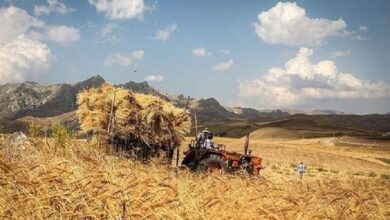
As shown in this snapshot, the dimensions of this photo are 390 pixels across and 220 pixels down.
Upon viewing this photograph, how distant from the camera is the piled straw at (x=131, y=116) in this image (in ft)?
56.5

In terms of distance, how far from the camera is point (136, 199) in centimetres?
402

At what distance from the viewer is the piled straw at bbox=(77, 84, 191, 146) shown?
17219 mm

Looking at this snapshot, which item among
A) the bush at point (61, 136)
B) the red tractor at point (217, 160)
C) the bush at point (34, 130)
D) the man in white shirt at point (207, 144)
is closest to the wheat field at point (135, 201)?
the bush at point (61, 136)

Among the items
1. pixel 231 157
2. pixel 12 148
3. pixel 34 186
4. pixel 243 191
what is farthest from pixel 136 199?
pixel 231 157

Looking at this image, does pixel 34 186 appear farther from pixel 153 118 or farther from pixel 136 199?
pixel 153 118

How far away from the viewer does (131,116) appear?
1742cm

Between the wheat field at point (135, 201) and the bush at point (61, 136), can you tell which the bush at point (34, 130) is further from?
the wheat field at point (135, 201)

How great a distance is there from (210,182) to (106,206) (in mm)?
2379

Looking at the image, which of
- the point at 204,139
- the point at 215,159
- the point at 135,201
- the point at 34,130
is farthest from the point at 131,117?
the point at 135,201

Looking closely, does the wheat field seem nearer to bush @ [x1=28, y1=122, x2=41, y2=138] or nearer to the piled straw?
bush @ [x1=28, y1=122, x2=41, y2=138]

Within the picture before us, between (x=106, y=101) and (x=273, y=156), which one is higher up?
(x=106, y=101)

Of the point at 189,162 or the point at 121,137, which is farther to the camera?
the point at 189,162

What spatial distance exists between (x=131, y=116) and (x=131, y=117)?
39mm

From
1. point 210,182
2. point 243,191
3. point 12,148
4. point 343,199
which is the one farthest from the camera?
point 12,148
